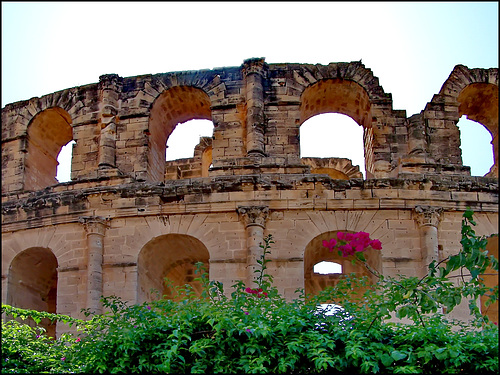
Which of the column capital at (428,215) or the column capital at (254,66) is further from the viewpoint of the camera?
the column capital at (254,66)

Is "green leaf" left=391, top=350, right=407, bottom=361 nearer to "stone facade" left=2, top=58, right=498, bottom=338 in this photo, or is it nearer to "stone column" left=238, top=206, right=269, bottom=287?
"stone facade" left=2, top=58, right=498, bottom=338

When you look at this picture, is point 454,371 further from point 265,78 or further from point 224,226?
point 265,78

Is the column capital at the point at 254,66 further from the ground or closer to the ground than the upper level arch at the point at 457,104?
further from the ground

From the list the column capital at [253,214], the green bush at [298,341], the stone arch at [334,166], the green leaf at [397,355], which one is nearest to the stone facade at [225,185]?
the column capital at [253,214]

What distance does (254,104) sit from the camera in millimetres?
16781

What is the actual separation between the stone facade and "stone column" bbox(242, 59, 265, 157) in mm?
30

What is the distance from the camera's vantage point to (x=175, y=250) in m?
16.8

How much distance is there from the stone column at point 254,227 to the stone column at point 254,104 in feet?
4.93

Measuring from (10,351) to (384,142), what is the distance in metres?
9.06

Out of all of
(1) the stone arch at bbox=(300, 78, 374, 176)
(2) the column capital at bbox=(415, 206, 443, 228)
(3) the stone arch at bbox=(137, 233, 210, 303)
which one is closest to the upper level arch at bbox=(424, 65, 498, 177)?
(1) the stone arch at bbox=(300, 78, 374, 176)

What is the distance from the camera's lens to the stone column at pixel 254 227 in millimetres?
15103

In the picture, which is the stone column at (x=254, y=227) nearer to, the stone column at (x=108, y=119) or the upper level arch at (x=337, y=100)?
the upper level arch at (x=337, y=100)

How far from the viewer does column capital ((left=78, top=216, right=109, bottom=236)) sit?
15.9 meters

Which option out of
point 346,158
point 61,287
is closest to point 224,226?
point 61,287
